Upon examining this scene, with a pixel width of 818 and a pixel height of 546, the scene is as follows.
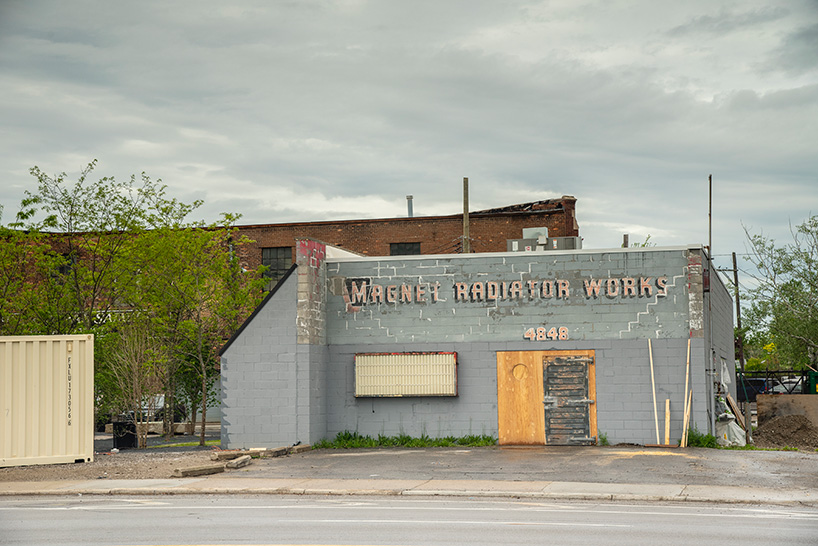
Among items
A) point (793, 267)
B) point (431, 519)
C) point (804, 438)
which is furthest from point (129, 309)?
point (793, 267)

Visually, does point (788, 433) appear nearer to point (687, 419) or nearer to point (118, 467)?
point (687, 419)

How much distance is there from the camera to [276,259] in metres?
49.9

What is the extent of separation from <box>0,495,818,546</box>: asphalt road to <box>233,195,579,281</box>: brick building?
34.4 meters

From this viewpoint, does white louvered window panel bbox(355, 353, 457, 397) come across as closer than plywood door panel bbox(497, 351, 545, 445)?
No

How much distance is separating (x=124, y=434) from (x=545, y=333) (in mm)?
13159

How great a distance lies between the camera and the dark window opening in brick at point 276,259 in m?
49.6

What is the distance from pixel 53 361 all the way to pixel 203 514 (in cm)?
859

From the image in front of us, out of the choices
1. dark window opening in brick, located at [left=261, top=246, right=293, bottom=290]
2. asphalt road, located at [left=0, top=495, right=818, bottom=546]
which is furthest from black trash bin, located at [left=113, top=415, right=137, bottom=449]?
dark window opening in brick, located at [left=261, top=246, right=293, bottom=290]

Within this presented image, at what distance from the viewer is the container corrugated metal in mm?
19047

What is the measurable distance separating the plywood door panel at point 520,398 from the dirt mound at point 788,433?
364 inches

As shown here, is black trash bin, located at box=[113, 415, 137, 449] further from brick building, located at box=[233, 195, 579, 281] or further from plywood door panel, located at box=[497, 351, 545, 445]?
brick building, located at box=[233, 195, 579, 281]

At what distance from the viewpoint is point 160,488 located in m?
15.8

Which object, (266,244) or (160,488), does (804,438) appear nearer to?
(160,488)

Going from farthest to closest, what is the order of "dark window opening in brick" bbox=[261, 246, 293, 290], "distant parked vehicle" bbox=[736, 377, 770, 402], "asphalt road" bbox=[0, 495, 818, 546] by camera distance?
"dark window opening in brick" bbox=[261, 246, 293, 290]
"distant parked vehicle" bbox=[736, 377, 770, 402]
"asphalt road" bbox=[0, 495, 818, 546]
